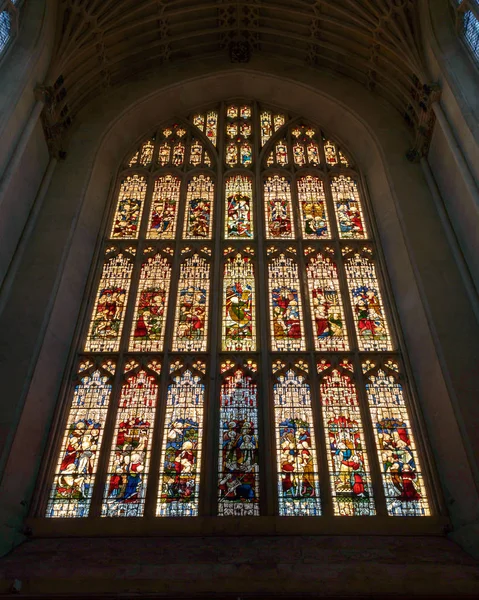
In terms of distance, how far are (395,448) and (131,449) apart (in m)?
3.53

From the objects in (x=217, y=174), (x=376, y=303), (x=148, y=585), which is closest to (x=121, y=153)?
(x=217, y=174)

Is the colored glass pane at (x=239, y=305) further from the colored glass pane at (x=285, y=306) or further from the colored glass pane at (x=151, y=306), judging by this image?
the colored glass pane at (x=151, y=306)

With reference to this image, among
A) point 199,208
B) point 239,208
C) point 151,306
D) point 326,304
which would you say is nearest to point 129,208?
point 199,208

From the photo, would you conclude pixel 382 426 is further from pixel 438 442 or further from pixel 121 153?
pixel 121 153

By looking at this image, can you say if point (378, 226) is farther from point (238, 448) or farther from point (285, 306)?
point (238, 448)

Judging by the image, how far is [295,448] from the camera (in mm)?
7254

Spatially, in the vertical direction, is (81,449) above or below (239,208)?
below

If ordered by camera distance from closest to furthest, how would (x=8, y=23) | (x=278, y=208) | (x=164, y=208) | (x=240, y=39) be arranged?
(x=8, y=23), (x=278, y=208), (x=164, y=208), (x=240, y=39)

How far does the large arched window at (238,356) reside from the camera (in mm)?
6945

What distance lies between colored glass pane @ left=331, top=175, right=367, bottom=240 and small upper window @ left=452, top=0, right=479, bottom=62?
316 centimetres

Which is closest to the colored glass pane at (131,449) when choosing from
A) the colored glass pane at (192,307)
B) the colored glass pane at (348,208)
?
the colored glass pane at (192,307)

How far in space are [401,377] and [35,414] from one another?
5.15 meters

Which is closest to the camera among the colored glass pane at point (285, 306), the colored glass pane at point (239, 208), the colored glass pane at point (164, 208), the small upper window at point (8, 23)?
the colored glass pane at point (285, 306)

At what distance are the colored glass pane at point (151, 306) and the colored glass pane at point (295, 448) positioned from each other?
2.06 metres
